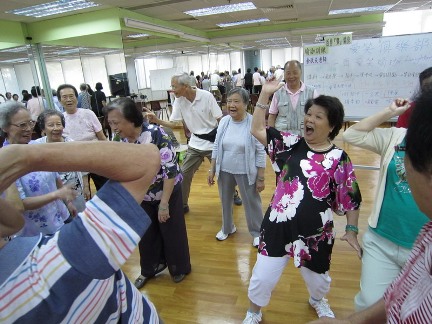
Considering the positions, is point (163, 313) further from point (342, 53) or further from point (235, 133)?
point (342, 53)

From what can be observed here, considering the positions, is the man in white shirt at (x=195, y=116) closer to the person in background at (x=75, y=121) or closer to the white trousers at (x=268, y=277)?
the person in background at (x=75, y=121)

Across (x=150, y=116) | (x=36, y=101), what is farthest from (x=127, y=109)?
(x=36, y=101)

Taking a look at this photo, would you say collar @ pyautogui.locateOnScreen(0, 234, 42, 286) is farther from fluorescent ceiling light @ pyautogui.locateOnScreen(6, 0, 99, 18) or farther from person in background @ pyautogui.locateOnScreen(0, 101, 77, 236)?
fluorescent ceiling light @ pyautogui.locateOnScreen(6, 0, 99, 18)

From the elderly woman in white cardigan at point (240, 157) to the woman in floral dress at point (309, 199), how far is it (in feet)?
2.64

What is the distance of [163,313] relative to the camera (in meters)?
2.14

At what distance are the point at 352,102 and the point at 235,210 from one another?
75.4 inches

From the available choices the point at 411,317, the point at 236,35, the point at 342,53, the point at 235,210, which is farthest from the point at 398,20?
Answer: the point at 411,317

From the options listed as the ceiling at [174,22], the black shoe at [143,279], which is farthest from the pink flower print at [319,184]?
the ceiling at [174,22]

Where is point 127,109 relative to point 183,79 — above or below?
below

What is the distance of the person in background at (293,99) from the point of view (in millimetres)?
3085

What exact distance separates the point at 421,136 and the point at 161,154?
5.57 feet

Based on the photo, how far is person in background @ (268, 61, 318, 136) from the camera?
308 centimetres

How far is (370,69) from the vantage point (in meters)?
3.37

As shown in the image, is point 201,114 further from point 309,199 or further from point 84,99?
point 84,99
